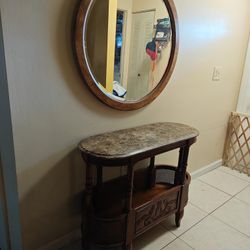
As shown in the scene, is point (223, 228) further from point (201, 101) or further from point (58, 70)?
point (58, 70)

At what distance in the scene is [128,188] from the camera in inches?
48.1

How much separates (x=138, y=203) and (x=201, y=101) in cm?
117

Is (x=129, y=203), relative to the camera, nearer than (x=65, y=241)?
Yes

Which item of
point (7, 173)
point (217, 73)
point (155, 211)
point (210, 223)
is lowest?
point (210, 223)

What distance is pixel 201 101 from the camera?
2.10 metres

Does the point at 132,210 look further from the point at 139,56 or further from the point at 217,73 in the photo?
the point at 217,73

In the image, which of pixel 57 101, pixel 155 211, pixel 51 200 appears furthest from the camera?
pixel 155 211

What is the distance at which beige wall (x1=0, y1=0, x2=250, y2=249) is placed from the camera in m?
1.05

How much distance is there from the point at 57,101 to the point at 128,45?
585 millimetres

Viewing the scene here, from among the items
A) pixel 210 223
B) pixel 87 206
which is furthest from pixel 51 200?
pixel 210 223

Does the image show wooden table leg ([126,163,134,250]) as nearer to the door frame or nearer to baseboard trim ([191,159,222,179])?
the door frame

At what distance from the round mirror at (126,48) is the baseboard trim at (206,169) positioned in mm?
1123

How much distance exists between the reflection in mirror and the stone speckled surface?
0.23 metres

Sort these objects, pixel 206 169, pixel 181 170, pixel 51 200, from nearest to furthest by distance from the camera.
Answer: pixel 51 200
pixel 181 170
pixel 206 169
